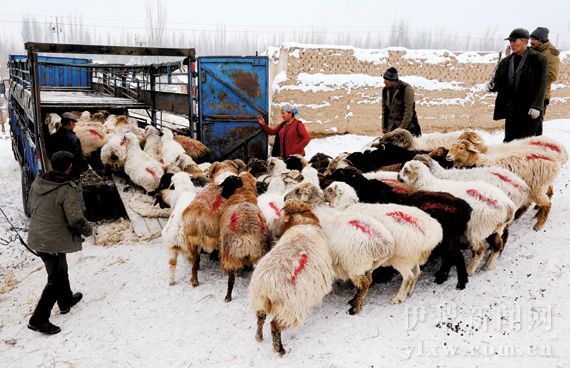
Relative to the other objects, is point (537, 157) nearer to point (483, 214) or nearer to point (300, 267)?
point (483, 214)

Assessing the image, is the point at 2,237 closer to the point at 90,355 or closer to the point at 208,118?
the point at 208,118

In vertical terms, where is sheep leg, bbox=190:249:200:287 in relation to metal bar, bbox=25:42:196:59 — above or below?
below

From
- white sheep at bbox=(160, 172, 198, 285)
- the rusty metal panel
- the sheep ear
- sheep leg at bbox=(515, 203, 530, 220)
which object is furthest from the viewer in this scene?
the rusty metal panel

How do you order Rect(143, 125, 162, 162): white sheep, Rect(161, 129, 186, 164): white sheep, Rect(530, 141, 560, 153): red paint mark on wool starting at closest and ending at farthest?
Rect(530, 141, 560, 153): red paint mark on wool
Rect(161, 129, 186, 164): white sheep
Rect(143, 125, 162, 162): white sheep

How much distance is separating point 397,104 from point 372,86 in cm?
828

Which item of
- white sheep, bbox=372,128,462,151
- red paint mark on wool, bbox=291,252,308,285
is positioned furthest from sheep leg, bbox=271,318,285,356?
white sheep, bbox=372,128,462,151

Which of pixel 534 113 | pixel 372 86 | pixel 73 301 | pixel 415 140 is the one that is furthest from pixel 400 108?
pixel 372 86

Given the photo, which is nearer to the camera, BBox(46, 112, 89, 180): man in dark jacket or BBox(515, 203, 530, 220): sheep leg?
BBox(515, 203, 530, 220): sheep leg

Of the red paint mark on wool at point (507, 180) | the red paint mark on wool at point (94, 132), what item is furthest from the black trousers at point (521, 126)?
the red paint mark on wool at point (94, 132)

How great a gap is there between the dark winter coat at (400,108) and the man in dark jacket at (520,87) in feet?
4.27

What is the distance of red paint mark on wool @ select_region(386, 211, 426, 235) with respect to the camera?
3959 mm

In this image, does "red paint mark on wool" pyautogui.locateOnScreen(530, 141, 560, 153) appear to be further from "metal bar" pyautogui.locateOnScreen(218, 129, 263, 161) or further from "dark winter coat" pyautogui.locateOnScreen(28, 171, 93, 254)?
"dark winter coat" pyautogui.locateOnScreen(28, 171, 93, 254)

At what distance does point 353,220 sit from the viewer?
13.5 ft

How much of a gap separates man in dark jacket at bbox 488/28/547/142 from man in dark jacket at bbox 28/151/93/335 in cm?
589
